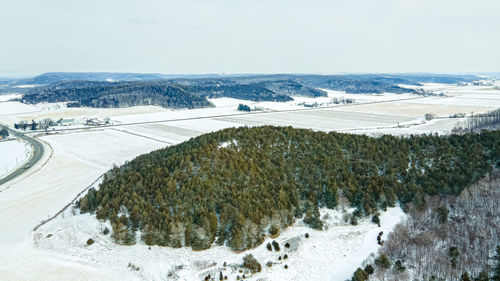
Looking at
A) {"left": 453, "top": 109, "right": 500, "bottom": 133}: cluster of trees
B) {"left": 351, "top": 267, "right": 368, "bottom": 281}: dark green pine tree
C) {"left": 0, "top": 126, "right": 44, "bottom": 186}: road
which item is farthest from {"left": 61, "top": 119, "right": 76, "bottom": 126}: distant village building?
{"left": 453, "top": 109, "right": 500, "bottom": 133}: cluster of trees

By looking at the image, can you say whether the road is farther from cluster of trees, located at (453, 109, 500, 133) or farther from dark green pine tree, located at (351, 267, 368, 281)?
cluster of trees, located at (453, 109, 500, 133)

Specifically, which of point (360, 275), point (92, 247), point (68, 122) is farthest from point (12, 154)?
point (360, 275)

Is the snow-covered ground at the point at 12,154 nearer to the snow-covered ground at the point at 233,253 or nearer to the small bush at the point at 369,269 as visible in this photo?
the snow-covered ground at the point at 233,253

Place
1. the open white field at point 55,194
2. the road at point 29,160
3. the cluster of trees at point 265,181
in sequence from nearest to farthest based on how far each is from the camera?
1. the open white field at point 55,194
2. the cluster of trees at point 265,181
3. the road at point 29,160

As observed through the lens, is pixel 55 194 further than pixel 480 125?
No

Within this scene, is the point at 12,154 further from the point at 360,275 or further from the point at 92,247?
the point at 360,275

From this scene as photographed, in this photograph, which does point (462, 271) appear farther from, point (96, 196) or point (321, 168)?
point (96, 196)

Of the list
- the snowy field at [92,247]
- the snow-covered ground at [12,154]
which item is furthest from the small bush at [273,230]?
the snow-covered ground at [12,154]

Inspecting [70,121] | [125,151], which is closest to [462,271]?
[125,151]
